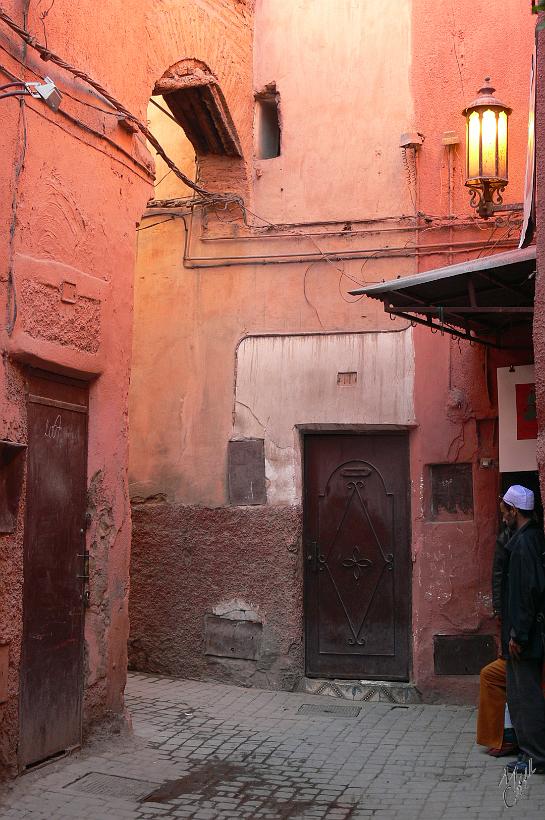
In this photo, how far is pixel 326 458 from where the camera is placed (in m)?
8.77

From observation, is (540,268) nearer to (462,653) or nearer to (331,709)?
(462,653)

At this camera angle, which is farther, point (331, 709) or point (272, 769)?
point (331, 709)

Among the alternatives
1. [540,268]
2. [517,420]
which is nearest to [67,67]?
[540,268]

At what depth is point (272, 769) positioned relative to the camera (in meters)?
6.20

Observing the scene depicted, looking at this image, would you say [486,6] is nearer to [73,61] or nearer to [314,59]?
[314,59]

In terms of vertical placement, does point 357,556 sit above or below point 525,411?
below

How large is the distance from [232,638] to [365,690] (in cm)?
121

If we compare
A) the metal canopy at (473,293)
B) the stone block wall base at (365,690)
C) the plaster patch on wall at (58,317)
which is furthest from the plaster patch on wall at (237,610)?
the plaster patch on wall at (58,317)

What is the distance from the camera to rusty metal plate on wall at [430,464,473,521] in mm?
8297

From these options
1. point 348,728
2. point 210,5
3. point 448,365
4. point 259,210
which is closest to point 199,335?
point 259,210

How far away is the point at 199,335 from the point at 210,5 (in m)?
2.84

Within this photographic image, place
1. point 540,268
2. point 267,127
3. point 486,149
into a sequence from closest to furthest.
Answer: point 540,268
point 486,149
point 267,127

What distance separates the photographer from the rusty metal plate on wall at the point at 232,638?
856 centimetres

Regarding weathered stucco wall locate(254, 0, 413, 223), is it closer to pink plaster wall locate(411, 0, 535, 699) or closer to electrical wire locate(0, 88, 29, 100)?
pink plaster wall locate(411, 0, 535, 699)
